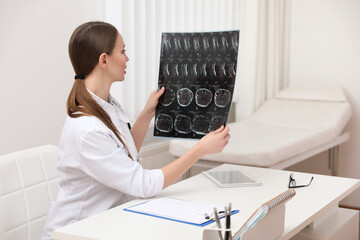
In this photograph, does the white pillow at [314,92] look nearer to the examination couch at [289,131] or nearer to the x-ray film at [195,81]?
the examination couch at [289,131]

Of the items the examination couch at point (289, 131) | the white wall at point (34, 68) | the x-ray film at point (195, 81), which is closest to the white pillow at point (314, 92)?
the examination couch at point (289, 131)

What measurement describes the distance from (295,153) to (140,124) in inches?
58.2

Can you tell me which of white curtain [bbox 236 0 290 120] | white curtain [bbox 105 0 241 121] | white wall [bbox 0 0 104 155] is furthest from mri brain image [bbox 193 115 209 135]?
white curtain [bbox 236 0 290 120]

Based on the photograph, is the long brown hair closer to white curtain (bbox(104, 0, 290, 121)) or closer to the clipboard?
the clipboard

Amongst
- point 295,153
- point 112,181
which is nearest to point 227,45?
point 112,181

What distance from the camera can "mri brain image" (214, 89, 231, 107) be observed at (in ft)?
6.30

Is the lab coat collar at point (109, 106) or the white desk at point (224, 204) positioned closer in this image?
the white desk at point (224, 204)

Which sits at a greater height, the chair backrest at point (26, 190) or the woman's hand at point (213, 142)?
the woman's hand at point (213, 142)

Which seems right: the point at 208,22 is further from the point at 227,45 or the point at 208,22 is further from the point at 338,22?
the point at 227,45

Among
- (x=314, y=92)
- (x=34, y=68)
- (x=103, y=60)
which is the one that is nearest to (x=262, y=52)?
(x=314, y=92)

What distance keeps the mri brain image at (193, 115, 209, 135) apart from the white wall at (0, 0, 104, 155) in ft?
3.16

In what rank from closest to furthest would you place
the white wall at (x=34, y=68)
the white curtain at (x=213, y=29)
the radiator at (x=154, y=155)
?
the white wall at (x=34, y=68)
the white curtain at (x=213, y=29)
the radiator at (x=154, y=155)

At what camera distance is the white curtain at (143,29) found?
299 centimetres

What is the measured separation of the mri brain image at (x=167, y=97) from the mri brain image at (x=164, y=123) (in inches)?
2.0
